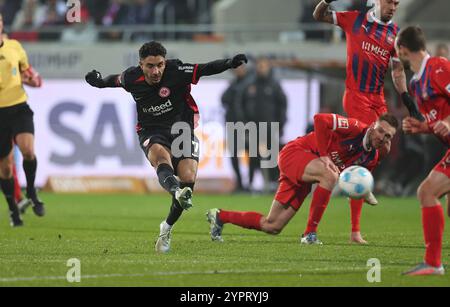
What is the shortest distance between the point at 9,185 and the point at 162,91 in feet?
13.0

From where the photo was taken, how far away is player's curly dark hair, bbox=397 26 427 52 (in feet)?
27.9

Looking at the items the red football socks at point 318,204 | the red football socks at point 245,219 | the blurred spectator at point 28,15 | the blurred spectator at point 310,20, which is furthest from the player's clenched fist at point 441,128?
the blurred spectator at point 28,15

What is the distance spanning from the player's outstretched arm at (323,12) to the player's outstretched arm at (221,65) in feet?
6.28

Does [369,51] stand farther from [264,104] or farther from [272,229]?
[264,104]

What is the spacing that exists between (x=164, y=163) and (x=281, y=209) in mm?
1334

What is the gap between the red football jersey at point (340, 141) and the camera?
10.7 m

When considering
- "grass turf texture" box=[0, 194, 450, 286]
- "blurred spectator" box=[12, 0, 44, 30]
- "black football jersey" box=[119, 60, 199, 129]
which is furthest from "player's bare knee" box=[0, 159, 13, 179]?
"blurred spectator" box=[12, 0, 44, 30]

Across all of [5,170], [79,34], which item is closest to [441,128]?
[5,170]

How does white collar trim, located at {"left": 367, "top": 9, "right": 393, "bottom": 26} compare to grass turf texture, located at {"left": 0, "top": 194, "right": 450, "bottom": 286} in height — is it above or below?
above

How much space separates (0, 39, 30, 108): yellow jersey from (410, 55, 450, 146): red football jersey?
6818mm

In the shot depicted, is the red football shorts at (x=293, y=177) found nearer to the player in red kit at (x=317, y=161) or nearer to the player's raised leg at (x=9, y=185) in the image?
the player in red kit at (x=317, y=161)

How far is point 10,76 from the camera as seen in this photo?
1398cm

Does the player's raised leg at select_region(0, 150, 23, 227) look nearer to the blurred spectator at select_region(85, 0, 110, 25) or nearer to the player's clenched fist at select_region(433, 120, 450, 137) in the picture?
the player's clenched fist at select_region(433, 120, 450, 137)
